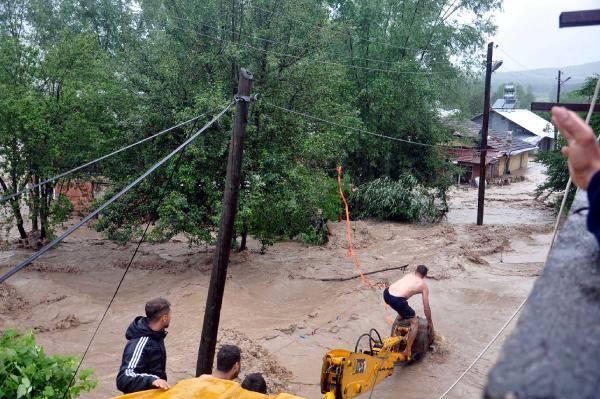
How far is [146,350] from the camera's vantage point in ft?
15.6

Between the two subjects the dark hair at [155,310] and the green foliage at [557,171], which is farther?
the green foliage at [557,171]

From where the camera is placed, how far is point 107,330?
464 inches

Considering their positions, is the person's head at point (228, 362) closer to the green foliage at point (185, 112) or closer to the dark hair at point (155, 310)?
the dark hair at point (155, 310)

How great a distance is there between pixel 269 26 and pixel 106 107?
574 centimetres

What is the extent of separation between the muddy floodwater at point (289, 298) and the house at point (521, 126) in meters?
38.1

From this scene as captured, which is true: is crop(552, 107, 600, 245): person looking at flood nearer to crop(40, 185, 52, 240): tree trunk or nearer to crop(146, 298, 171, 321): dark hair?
crop(146, 298, 171, 321): dark hair

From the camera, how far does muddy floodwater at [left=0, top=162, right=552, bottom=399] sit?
9547mm

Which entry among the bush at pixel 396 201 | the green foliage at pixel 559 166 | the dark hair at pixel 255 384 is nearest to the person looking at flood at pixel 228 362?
the dark hair at pixel 255 384

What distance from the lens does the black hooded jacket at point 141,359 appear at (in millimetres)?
4473

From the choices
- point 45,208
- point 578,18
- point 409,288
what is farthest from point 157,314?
point 45,208

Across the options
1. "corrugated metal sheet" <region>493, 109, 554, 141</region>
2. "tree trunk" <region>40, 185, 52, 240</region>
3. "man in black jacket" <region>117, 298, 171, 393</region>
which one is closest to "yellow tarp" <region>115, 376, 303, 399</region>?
"man in black jacket" <region>117, 298, 171, 393</region>

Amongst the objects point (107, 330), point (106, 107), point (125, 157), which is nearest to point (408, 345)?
point (107, 330)

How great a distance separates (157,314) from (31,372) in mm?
1100

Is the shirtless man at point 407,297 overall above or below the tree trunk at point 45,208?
below
